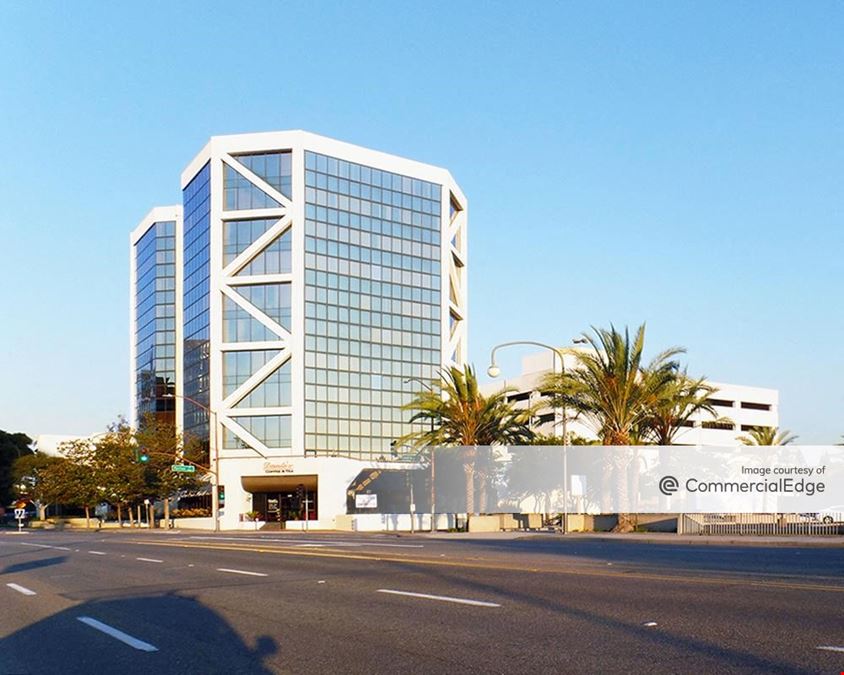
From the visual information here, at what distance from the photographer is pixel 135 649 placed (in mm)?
10047

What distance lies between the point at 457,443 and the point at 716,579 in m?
42.1

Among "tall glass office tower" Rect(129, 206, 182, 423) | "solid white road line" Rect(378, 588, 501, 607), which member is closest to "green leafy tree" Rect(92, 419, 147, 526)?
"tall glass office tower" Rect(129, 206, 182, 423)

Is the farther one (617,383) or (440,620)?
(617,383)

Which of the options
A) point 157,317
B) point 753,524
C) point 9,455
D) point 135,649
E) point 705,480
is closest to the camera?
point 135,649

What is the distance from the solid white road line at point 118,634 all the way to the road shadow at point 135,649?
6 centimetres

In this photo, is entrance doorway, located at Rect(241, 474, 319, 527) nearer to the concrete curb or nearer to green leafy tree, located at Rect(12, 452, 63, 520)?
green leafy tree, located at Rect(12, 452, 63, 520)

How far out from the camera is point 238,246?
3583 inches

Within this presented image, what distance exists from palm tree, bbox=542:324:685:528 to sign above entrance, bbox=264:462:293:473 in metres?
42.9

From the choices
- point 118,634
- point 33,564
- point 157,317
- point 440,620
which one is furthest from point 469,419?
point 157,317

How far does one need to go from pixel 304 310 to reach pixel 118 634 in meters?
78.7

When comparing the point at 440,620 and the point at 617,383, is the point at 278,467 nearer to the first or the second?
the point at 617,383

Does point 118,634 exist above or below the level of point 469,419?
below

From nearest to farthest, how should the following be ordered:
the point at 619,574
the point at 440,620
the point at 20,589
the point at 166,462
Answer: the point at 440,620, the point at 619,574, the point at 20,589, the point at 166,462

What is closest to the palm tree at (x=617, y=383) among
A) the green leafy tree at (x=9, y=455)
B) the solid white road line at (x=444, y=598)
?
the solid white road line at (x=444, y=598)
